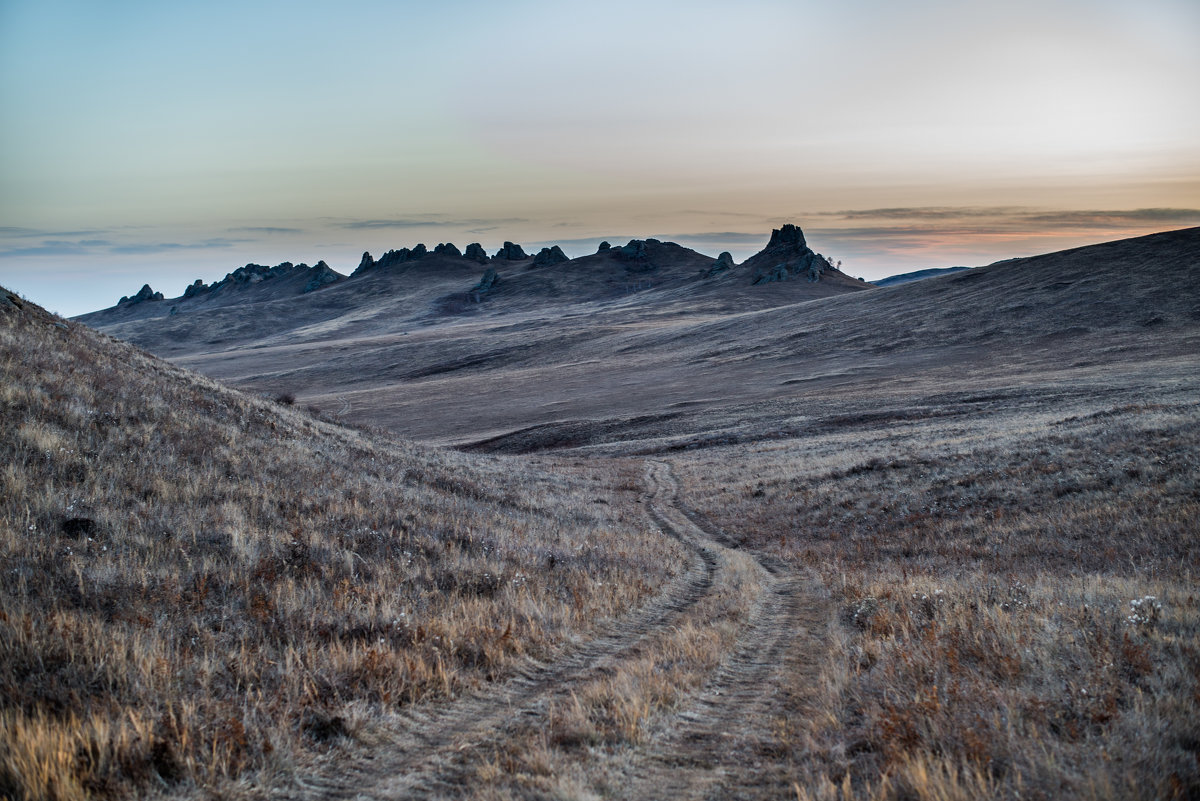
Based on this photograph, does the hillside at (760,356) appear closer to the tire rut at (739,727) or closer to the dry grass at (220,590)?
the dry grass at (220,590)

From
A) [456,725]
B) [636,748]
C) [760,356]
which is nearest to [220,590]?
[456,725]

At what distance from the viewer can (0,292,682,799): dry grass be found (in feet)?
17.3

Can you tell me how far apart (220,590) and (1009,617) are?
9.11m

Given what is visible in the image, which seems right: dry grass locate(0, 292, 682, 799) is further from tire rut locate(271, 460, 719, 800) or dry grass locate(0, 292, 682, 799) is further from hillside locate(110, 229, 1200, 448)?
hillside locate(110, 229, 1200, 448)

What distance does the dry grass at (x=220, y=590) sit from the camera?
5.26m

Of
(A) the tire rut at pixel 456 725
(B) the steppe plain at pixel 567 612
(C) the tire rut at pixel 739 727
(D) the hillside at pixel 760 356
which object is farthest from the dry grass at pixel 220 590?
(D) the hillside at pixel 760 356

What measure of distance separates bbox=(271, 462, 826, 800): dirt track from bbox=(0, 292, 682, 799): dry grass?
0.38m

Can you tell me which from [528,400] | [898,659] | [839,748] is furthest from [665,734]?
[528,400]

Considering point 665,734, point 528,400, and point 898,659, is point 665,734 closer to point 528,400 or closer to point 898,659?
point 898,659

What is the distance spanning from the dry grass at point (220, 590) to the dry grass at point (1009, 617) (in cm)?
353

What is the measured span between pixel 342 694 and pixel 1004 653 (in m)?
6.18

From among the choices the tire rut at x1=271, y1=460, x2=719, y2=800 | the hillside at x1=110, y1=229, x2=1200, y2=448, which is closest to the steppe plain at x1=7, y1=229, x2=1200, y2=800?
the tire rut at x1=271, y1=460, x2=719, y2=800

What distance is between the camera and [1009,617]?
25.2 ft

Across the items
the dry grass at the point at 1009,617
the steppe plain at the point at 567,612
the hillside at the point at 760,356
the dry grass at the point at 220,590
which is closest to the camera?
the dry grass at the point at 1009,617
